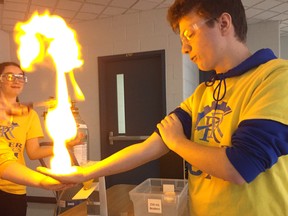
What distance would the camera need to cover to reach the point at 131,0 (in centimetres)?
346

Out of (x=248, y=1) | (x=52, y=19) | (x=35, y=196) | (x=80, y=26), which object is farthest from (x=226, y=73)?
(x=35, y=196)

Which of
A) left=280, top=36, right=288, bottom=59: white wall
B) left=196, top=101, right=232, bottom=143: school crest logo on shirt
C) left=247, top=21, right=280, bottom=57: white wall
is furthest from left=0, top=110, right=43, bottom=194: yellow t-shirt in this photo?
left=280, top=36, right=288, bottom=59: white wall

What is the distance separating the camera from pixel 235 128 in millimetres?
900

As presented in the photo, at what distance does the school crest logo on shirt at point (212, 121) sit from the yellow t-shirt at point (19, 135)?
4.86ft

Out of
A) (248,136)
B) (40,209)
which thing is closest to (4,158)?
(248,136)

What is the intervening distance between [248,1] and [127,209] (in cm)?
313

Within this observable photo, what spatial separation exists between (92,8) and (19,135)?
7.24 feet

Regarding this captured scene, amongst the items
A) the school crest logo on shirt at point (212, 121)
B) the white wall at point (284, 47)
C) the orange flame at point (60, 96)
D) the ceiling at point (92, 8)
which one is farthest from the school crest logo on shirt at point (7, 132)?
the white wall at point (284, 47)

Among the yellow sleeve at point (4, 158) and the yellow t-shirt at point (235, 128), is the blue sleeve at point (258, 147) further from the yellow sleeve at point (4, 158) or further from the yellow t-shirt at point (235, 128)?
the yellow sleeve at point (4, 158)

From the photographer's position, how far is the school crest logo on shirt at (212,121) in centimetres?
94

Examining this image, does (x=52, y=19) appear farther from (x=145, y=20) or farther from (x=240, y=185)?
(x=145, y=20)

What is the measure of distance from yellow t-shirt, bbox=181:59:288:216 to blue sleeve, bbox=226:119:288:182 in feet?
0.08

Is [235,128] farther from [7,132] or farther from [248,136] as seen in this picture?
[7,132]

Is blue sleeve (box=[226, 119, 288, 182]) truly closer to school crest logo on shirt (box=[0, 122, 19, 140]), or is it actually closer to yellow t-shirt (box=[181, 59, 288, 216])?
yellow t-shirt (box=[181, 59, 288, 216])
